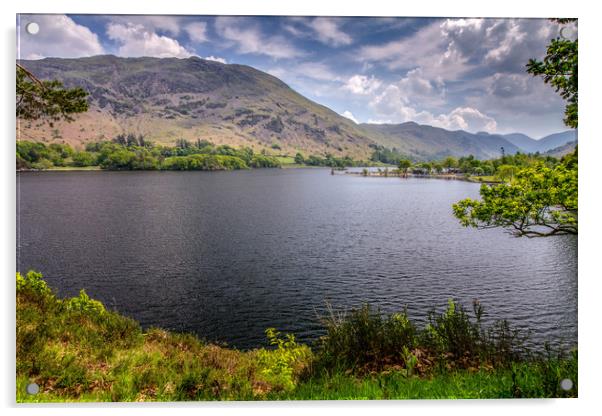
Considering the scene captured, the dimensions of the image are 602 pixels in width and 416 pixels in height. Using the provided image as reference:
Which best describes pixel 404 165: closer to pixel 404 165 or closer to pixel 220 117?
pixel 404 165

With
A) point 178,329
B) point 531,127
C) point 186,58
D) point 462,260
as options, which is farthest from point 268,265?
point 531,127

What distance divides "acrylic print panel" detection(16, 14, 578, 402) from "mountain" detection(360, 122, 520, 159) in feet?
0.21

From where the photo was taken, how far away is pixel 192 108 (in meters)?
13.6

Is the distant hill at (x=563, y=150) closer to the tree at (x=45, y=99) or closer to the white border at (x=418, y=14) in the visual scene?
the white border at (x=418, y=14)

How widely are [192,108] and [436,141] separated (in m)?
8.90

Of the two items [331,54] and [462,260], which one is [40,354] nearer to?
[331,54]

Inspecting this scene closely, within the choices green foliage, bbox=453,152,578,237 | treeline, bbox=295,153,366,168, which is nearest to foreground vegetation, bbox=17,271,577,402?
green foliage, bbox=453,152,578,237

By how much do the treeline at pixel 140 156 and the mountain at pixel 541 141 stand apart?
7220 millimetres

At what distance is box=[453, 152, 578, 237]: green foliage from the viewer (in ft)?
24.8

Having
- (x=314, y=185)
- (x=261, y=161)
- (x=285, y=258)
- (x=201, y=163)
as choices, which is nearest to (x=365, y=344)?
(x=261, y=161)

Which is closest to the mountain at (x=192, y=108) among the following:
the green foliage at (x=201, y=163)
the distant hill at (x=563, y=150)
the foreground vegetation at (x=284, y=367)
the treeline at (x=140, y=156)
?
the treeline at (x=140, y=156)

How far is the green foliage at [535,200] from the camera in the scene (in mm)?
7547

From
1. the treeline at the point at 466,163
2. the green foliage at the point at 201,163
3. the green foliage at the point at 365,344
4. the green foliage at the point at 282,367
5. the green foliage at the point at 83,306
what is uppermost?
the green foliage at the point at 201,163

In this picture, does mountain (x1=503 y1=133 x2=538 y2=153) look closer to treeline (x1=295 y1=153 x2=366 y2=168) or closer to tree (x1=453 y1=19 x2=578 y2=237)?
tree (x1=453 y1=19 x2=578 y2=237)
